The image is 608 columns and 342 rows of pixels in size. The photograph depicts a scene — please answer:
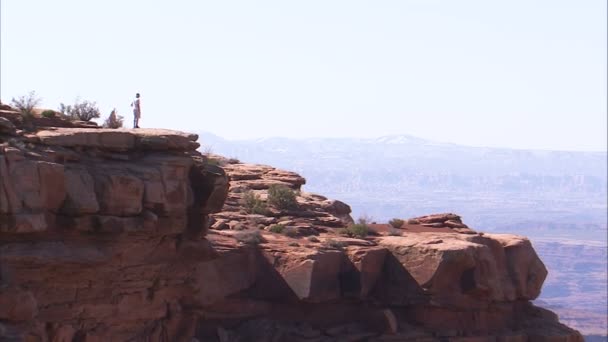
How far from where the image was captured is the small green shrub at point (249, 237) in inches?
1581

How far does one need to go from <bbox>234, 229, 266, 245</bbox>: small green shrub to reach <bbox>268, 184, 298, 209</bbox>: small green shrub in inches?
146

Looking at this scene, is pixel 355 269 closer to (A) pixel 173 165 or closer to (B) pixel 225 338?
(B) pixel 225 338

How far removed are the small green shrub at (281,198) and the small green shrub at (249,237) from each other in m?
3.70

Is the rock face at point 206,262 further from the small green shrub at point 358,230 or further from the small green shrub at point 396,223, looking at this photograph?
the small green shrub at point 396,223

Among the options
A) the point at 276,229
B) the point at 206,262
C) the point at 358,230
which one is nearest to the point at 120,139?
the point at 206,262

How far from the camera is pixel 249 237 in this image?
40.2m

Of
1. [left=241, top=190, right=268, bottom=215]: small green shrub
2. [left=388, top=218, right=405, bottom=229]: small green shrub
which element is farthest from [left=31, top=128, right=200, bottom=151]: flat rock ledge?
[left=388, top=218, right=405, bottom=229]: small green shrub

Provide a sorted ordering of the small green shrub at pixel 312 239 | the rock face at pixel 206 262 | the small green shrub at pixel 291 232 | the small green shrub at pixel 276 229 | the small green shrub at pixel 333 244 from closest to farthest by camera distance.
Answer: the rock face at pixel 206 262 → the small green shrub at pixel 333 244 → the small green shrub at pixel 312 239 → the small green shrub at pixel 291 232 → the small green shrub at pixel 276 229

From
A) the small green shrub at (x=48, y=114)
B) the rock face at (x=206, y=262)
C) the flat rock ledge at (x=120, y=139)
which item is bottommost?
the rock face at (x=206, y=262)

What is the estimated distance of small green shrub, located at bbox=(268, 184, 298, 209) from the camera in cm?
4434

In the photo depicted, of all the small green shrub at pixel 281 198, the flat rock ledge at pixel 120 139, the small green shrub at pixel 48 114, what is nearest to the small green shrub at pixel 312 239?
Result: the small green shrub at pixel 281 198

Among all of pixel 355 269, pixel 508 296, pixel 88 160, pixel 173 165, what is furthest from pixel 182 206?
pixel 508 296

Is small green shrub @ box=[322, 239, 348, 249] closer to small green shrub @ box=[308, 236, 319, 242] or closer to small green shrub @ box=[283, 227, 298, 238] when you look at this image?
small green shrub @ box=[308, 236, 319, 242]

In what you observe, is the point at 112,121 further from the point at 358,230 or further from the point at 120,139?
the point at 358,230
